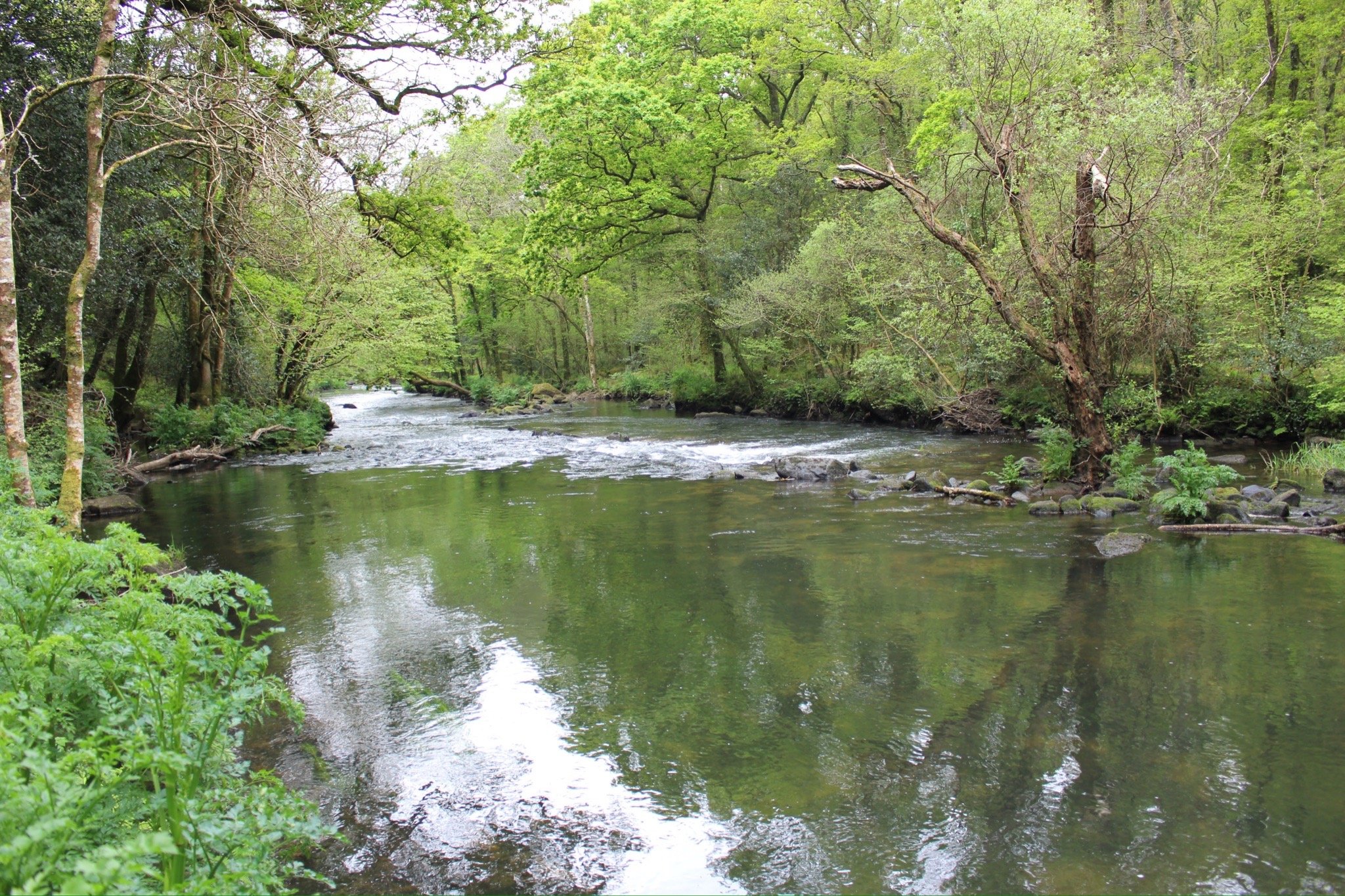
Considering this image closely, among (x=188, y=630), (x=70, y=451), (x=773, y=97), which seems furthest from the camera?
(x=773, y=97)

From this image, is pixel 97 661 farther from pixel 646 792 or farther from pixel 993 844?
pixel 993 844

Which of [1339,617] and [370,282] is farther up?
[370,282]

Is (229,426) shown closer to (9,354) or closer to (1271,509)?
(9,354)

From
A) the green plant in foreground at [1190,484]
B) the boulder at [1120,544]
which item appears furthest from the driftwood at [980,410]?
the boulder at [1120,544]

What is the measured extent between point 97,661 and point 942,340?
1820cm

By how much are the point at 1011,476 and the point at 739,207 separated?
18.6 m

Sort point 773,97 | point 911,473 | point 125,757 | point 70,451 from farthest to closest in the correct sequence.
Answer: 1. point 773,97
2. point 911,473
3. point 70,451
4. point 125,757

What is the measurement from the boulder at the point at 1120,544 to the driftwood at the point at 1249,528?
726 millimetres

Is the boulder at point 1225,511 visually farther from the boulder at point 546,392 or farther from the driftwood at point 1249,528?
the boulder at point 546,392

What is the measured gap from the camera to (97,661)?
3.69m

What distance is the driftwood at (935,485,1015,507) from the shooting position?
12930 mm

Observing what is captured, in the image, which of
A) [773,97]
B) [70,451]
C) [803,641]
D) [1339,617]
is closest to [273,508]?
[70,451]

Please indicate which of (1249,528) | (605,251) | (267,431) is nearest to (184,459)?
(267,431)

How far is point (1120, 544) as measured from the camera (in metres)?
9.86
